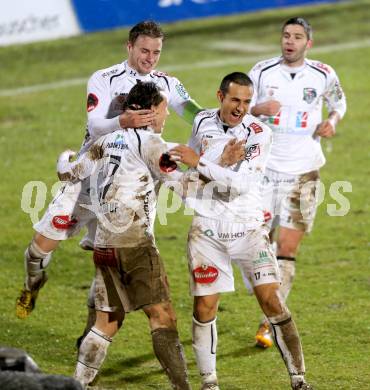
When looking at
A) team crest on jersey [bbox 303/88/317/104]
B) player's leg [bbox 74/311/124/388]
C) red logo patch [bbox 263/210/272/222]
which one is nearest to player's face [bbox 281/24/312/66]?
team crest on jersey [bbox 303/88/317/104]

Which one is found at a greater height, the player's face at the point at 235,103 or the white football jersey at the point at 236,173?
the player's face at the point at 235,103

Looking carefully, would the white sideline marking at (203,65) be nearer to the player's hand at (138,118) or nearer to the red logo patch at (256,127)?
the red logo patch at (256,127)

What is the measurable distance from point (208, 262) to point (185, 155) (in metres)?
1.05

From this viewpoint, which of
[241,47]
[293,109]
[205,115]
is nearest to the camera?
[205,115]

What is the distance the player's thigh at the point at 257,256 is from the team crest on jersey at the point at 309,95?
9.05 feet

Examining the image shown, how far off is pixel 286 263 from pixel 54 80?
1240 centimetres

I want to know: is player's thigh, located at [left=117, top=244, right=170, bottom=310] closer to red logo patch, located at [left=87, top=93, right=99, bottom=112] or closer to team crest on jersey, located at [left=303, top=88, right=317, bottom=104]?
red logo patch, located at [left=87, top=93, right=99, bottom=112]

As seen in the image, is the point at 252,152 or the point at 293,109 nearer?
the point at 252,152

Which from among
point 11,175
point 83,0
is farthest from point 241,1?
point 11,175

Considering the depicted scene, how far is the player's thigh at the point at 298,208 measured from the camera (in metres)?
12.4

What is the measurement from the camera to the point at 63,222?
11094mm

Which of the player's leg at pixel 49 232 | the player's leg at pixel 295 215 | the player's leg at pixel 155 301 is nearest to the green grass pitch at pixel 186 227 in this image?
the player's leg at pixel 49 232

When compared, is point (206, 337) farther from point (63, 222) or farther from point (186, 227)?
point (186, 227)


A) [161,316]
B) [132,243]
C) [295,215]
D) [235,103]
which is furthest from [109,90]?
[295,215]
